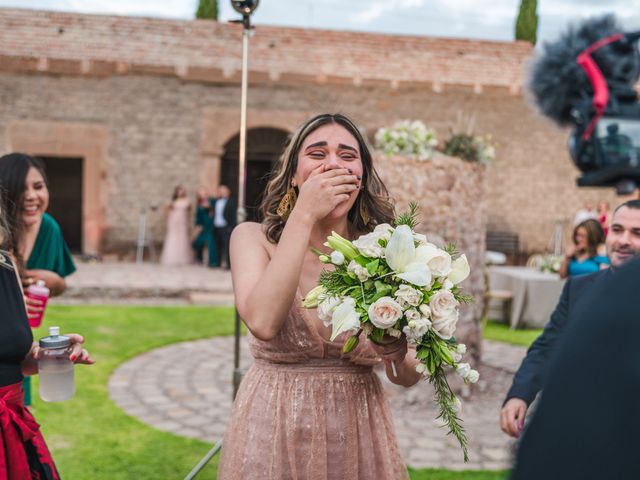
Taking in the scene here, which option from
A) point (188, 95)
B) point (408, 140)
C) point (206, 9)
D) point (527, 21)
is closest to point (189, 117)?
point (188, 95)

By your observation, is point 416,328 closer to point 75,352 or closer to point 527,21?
point 75,352

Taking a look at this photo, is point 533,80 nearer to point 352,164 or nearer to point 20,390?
point 352,164

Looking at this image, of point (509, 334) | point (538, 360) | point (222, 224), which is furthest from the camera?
point (222, 224)

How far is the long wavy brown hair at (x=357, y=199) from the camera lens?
2.15 metres

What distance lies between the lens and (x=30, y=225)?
396 centimetres

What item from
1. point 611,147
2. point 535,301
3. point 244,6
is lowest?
point 535,301

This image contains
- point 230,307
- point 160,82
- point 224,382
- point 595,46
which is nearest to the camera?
point 595,46

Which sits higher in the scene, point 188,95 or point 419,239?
point 188,95

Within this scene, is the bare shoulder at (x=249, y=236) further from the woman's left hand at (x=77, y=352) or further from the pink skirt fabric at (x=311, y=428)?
the woman's left hand at (x=77, y=352)

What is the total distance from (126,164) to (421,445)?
1355cm

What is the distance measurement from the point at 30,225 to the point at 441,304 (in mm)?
3087

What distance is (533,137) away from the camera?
18.2 m

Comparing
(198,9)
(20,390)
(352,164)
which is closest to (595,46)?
(352,164)

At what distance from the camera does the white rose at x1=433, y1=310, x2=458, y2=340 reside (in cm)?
177
